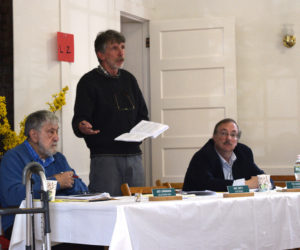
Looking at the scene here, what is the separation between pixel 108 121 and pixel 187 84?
2.39 meters

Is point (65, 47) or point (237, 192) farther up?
point (65, 47)

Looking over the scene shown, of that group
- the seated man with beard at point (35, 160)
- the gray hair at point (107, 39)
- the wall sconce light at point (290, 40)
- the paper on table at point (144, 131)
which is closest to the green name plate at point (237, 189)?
Answer: the seated man with beard at point (35, 160)

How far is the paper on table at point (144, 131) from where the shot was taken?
3627 mm

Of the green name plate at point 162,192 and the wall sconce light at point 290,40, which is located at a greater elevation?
the wall sconce light at point 290,40

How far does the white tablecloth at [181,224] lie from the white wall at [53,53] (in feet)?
7.15

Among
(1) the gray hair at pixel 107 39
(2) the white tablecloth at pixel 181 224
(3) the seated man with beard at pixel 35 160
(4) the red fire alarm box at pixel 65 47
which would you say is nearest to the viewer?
(2) the white tablecloth at pixel 181 224

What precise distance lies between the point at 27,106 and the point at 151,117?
202 cm

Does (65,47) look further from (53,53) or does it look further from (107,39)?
(107,39)

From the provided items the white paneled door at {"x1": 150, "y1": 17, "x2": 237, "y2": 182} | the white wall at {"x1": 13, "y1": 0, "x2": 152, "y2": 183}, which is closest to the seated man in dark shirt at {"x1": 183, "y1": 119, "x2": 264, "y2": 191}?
the white wall at {"x1": 13, "y1": 0, "x2": 152, "y2": 183}

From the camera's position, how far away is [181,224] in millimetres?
2322

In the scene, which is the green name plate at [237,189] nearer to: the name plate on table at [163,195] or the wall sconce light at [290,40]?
the name plate on table at [163,195]

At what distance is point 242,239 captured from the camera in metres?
2.52

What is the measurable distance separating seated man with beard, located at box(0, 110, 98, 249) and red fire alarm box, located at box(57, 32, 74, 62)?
181 centimetres

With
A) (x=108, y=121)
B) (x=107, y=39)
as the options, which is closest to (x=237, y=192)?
(x=108, y=121)
